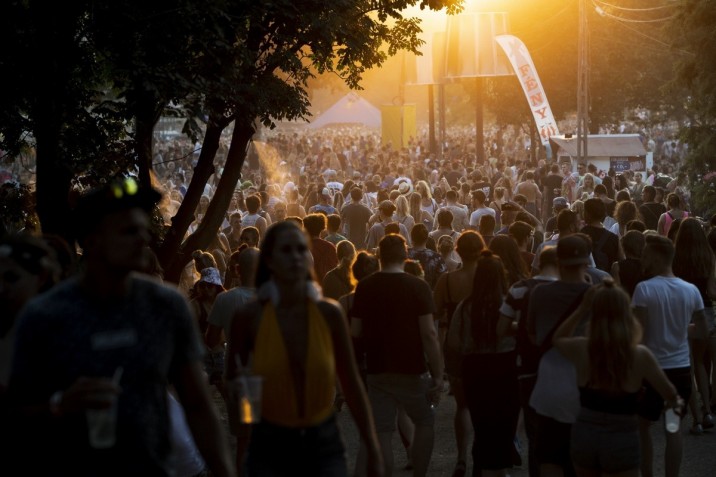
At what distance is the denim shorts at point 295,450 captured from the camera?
4797 millimetres

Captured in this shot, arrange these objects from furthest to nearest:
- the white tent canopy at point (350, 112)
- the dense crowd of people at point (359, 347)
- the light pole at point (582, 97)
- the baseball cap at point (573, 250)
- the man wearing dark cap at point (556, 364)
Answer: the white tent canopy at point (350, 112) → the light pole at point (582, 97) → the baseball cap at point (573, 250) → the man wearing dark cap at point (556, 364) → the dense crowd of people at point (359, 347)

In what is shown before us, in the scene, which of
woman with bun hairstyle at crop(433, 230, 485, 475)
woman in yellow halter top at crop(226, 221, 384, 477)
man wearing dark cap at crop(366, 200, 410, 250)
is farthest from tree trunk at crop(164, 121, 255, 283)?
woman in yellow halter top at crop(226, 221, 384, 477)

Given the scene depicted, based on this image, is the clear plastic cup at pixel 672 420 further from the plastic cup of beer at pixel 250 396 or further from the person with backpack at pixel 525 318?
the plastic cup of beer at pixel 250 396

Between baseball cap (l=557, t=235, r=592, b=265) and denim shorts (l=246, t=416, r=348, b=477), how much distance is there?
2.45 metres

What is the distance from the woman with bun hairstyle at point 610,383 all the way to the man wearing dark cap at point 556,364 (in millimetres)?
577

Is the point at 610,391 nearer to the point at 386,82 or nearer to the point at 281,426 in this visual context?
the point at 281,426

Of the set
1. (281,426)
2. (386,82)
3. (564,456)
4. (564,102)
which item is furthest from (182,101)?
(386,82)

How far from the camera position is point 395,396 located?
7.93 metres

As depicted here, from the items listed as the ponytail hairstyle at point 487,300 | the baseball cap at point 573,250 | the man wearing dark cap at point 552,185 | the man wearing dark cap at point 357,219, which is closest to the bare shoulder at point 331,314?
the baseball cap at point 573,250

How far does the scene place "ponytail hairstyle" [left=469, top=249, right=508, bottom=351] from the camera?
776cm

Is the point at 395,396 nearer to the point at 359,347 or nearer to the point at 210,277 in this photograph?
the point at 359,347

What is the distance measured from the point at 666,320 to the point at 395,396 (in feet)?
5.72

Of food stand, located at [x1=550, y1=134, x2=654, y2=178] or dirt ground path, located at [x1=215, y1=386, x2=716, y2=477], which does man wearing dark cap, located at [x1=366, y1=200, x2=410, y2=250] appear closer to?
dirt ground path, located at [x1=215, y1=386, x2=716, y2=477]

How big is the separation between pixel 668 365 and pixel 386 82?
158 metres
